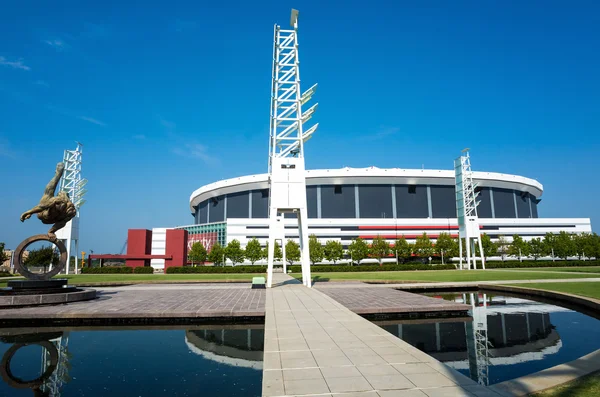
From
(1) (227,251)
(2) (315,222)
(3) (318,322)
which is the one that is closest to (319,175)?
(2) (315,222)

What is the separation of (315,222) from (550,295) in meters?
58.3

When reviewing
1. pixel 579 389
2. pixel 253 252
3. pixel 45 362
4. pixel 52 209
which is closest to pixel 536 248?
pixel 253 252

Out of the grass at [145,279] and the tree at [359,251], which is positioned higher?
the tree at [359,251]

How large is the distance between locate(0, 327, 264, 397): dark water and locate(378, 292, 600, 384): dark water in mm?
3693

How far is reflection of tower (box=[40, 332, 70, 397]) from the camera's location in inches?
220

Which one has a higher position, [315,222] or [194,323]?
[315,222]

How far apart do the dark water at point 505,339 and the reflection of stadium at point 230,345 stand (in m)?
3.46

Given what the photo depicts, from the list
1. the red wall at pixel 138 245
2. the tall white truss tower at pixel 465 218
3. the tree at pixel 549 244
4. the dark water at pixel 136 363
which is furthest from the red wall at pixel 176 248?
the tree at pixel 549 244

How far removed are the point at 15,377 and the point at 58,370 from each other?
0.61 m

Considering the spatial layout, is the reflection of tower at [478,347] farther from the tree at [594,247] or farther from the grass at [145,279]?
the tree at [594,247]

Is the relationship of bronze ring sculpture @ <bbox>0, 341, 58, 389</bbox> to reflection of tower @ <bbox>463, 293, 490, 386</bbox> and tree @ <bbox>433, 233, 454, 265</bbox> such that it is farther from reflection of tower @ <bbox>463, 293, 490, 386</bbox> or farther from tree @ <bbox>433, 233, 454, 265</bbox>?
tree @ <bbox>433, 233, 454, 265</bbox>

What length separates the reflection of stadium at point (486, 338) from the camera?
688 cm

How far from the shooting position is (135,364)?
6.79m

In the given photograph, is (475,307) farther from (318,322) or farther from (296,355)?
(296,355)
